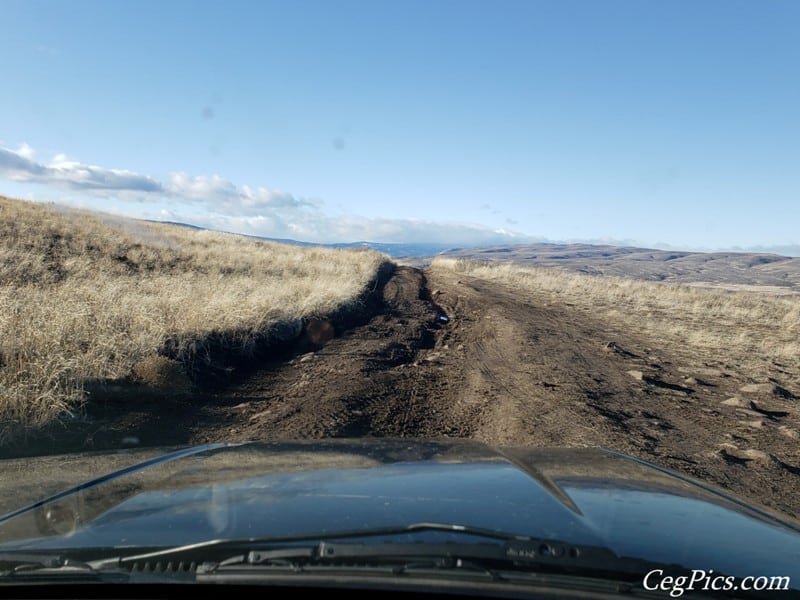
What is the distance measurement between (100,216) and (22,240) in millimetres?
15098

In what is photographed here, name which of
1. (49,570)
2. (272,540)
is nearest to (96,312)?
(49,570)

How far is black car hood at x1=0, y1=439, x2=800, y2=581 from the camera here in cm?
240

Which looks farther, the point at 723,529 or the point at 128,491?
the point at 128,491

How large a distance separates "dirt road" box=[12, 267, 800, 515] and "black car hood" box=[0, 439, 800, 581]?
8.64ft

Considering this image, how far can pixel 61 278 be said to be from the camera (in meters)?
13.4

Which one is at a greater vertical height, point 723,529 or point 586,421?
point 723,529

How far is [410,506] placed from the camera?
2686mm

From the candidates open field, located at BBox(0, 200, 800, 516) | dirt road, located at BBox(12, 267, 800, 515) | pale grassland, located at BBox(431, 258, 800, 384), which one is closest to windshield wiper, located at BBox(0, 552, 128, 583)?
open field, located at BBox(0, 200, 800, 516)

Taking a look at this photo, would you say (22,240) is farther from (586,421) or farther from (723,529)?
(723,529)

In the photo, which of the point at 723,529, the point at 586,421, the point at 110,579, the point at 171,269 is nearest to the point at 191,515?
the point at 110,579

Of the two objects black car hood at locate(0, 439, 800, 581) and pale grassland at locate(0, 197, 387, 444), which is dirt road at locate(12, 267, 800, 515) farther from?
black car hood at locate(0, 439, 800, 581)

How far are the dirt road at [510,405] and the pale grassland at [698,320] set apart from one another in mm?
1228

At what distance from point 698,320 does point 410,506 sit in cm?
1808

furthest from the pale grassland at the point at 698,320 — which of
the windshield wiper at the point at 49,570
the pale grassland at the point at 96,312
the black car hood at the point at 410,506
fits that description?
the windshield wiper at the point at 49,570
